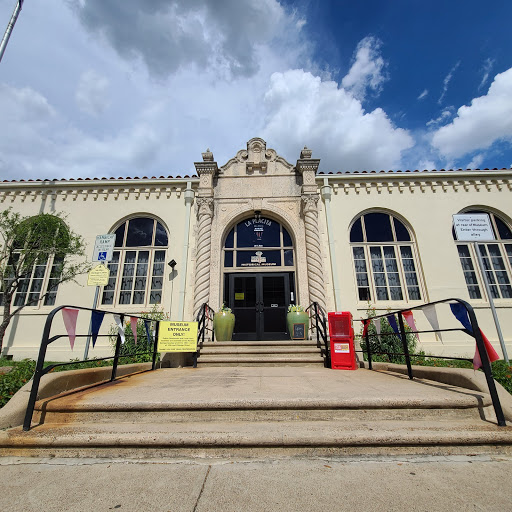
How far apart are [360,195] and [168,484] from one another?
10571 mm

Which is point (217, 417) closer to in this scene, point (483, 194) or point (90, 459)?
point (90, 459)

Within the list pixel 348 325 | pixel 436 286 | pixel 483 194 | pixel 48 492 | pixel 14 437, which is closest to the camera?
pixel 48 492

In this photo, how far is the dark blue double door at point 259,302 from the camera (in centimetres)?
927

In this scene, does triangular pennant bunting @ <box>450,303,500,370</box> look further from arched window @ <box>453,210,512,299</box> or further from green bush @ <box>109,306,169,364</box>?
arched window @ <box>453,210,512,299</box>

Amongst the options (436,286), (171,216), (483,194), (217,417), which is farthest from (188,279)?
(483,194)

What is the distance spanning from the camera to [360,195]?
10508mm

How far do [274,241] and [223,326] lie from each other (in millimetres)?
3833

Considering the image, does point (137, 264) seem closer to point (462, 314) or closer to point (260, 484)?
point (260, 484)

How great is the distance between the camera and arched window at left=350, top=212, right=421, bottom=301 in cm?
954

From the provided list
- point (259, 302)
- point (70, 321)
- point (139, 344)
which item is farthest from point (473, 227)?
point (139, 344)

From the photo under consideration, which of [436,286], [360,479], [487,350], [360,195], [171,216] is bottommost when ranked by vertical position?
[360,479]

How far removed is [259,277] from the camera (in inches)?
389

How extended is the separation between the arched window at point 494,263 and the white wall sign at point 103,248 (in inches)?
473

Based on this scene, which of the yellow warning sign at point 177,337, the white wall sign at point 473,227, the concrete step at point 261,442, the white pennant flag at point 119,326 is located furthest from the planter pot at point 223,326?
the white wall sign at point 473,227
